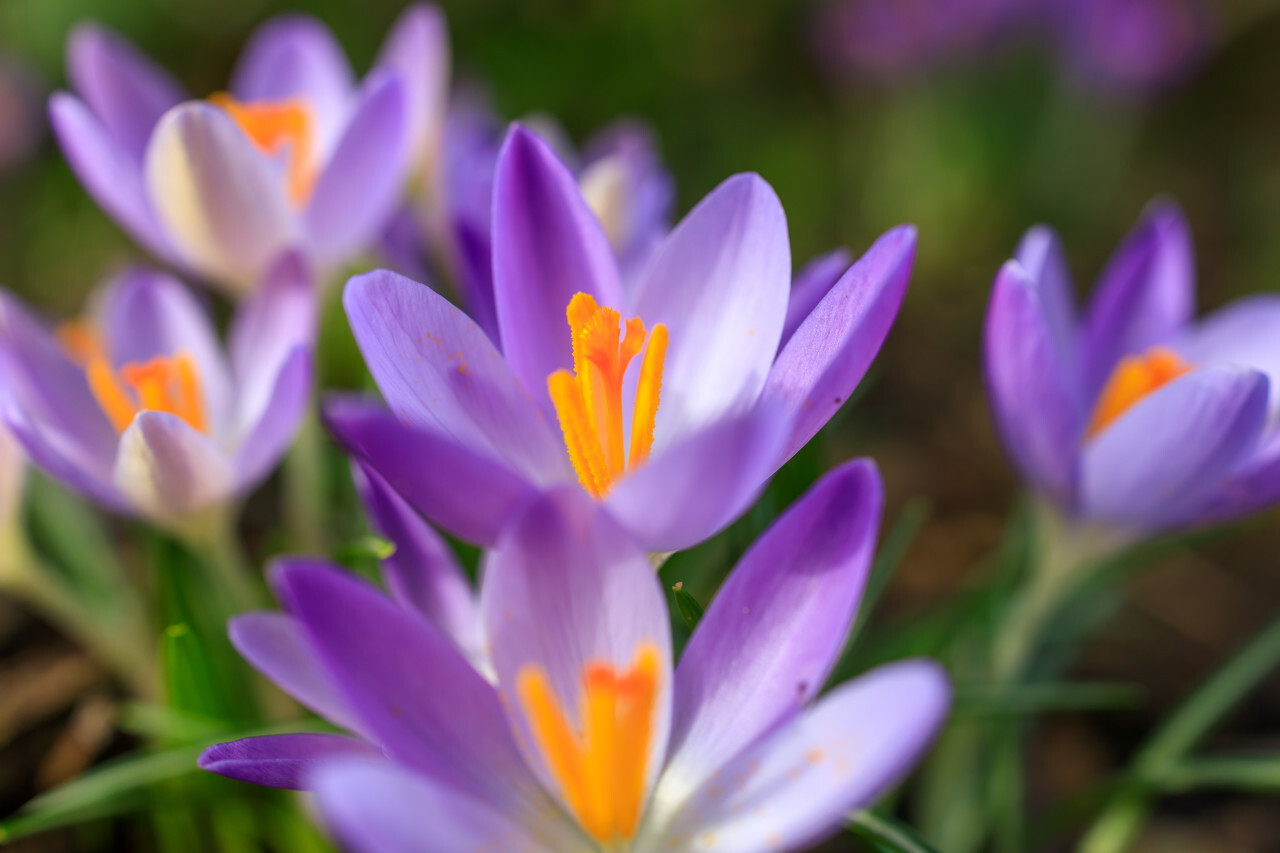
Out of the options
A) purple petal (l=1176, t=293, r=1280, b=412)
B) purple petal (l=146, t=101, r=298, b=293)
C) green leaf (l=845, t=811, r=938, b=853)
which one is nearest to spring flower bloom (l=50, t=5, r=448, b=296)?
purple petal (l=146, t=101, r=298, b=293)

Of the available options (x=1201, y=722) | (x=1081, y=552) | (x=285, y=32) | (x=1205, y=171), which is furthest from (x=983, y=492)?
(x=1205, y=171)

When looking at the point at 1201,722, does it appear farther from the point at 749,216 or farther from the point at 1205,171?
the point at 1205,171

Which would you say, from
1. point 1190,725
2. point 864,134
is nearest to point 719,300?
point 1190,725

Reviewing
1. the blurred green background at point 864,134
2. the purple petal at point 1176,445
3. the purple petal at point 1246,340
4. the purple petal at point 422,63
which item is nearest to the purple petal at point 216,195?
the purple petal at point 422,63

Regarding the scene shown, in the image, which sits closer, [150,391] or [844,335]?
[844,335]

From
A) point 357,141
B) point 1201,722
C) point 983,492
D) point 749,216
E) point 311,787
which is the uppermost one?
point 357,141

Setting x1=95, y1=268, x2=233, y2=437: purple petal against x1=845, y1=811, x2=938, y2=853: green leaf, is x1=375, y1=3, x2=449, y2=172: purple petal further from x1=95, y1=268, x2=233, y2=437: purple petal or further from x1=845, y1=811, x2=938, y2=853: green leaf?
x1=845, y1=811, x2=938, y2=853: green leaf

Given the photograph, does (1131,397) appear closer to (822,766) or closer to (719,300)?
(719,300)
